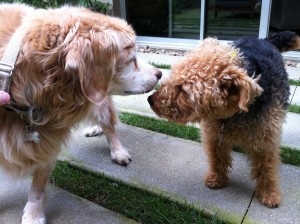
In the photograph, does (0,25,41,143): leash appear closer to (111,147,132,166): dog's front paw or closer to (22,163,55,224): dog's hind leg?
(22,163,55,224): dog's hind leg

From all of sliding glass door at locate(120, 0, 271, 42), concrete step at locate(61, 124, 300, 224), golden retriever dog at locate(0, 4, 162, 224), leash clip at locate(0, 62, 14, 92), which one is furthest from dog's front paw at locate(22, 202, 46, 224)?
sliding glass door at locate(120, 0, 271, 42)

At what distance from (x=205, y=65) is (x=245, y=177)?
119 cm

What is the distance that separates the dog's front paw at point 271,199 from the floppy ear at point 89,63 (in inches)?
58.8

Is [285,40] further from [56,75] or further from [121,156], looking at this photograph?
[56,75]

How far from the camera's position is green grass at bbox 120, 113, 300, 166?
2.93 meters

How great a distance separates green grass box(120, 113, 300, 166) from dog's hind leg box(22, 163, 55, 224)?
1403 mm

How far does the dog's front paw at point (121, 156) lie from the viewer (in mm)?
2975

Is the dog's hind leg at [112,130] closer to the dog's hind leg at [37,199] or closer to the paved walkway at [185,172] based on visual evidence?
the paved walkway at [185,172]

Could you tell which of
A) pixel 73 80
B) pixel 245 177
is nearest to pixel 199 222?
pixel 245 177

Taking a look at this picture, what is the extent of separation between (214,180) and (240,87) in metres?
0.97

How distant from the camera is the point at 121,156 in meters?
2.99

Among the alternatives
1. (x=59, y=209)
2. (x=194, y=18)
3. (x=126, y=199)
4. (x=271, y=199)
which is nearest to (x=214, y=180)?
(x=271, y=199)

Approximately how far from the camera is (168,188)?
2.65 m

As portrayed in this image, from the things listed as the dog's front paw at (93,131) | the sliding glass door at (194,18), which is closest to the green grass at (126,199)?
the dog's front paw at (93,131)
